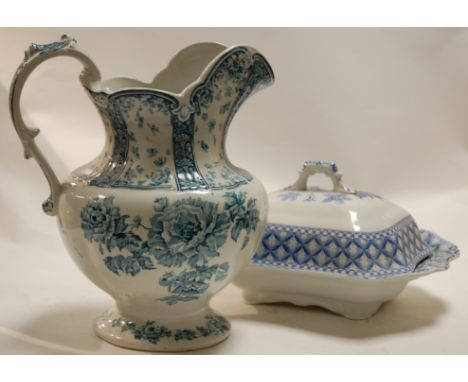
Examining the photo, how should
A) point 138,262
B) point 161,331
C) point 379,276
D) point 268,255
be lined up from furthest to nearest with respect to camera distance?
point 268,255 < point 379,276 < point 161,331 < point 138,262

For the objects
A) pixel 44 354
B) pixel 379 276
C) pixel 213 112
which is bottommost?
pixel 44 354

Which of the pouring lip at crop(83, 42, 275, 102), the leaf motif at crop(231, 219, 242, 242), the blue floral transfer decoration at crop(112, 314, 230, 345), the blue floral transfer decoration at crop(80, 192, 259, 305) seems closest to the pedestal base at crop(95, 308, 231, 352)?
the blue floral transfer decoration at crop(112, 314, 230, 345)

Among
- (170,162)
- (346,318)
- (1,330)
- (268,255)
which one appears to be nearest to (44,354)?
(1,330)

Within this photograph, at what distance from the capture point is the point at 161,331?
5.68 ft

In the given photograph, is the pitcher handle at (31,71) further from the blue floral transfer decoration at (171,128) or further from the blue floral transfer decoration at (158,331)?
the blue floral transfer decoration at (158,331)

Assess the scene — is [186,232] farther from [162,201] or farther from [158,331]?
[158,331]

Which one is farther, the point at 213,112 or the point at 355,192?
the point at 355,192

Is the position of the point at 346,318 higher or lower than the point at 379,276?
lower

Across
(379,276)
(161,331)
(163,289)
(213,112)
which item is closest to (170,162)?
(213,112)

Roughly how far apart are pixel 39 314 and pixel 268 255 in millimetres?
648

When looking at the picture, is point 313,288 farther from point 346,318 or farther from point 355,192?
point 355,192

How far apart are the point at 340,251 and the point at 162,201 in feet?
2.01

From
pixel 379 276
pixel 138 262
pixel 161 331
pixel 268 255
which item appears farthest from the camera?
pixel 268 255

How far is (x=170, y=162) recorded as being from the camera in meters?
1.64
